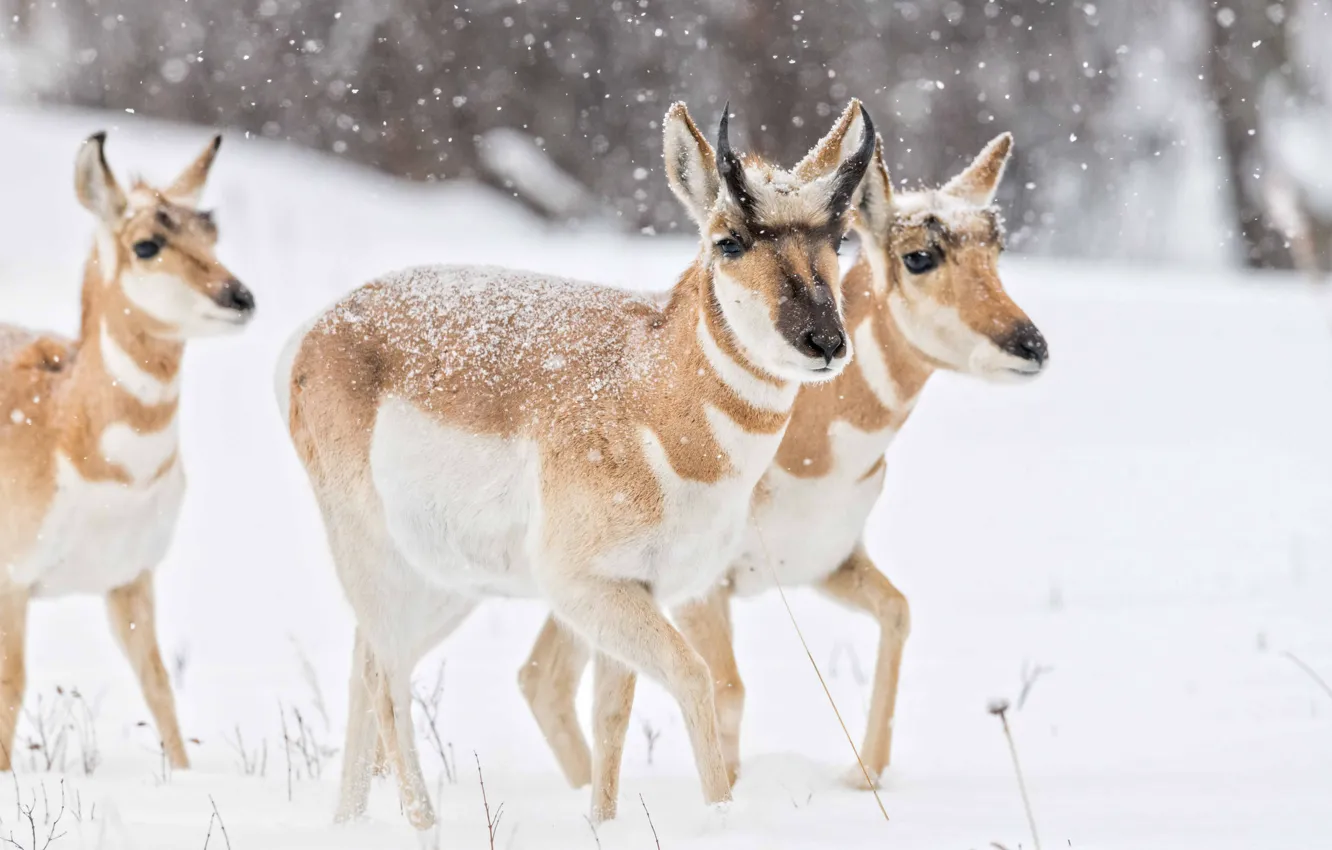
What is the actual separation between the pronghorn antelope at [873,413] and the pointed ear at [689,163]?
1.24m

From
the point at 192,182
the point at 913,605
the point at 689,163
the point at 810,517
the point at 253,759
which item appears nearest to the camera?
the point at 689,163

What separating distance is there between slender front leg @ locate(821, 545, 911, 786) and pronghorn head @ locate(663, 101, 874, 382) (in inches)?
60.8

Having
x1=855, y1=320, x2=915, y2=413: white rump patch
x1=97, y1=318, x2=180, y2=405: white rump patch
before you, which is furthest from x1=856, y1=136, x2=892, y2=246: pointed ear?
x1=97, y1=318, x2=180, y2=405: white rump patch

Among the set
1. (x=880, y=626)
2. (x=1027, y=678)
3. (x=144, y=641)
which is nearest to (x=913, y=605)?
(x=1027, y=678)

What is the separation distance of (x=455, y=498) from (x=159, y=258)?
2278mm

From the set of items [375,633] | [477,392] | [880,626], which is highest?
[477,392]

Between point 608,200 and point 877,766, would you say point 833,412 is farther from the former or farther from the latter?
point 608,200

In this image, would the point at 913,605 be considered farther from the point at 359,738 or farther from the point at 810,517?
the point at 359,738

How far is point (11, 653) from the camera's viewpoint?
5930 millimetres

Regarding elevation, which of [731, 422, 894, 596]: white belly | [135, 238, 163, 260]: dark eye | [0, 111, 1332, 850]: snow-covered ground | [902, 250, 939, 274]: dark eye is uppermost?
[902, 250, 939, 274]: dark eye

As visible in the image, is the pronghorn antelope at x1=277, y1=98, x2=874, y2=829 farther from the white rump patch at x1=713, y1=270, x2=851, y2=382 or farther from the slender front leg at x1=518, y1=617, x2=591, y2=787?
the slender front leg at x1=518, y1=617, x2=591, y2=787

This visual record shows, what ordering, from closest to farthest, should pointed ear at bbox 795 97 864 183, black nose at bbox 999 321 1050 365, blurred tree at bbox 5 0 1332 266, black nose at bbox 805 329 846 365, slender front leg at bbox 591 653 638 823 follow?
black nose at bbox 805 329 846 365 < pointed ear at bbox 795 97 864 183 < slender front leg at bbox 591 653 638 823 < black nose at bbox 999 321 1050 365 < blurred tree at bbox 5 0 1332 266

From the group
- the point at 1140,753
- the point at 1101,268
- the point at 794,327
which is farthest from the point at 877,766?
the point at 1101,268

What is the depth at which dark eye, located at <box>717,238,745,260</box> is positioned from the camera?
13.3 feet
